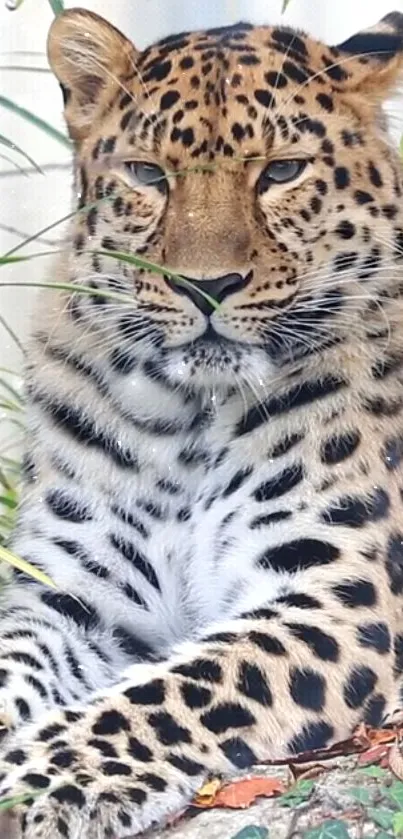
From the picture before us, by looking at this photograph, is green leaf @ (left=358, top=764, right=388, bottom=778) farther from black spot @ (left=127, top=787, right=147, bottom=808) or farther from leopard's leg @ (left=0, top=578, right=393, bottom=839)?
black spot @ (left=127, top=787, right=147, bottom=808)

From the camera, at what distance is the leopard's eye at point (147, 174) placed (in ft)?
10.9

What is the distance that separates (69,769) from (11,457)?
1.68 meters

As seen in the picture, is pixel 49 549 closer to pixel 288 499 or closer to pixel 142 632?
pixel 142 632

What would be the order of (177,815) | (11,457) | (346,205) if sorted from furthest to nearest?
(11,457) → (346,205) → (177,815)

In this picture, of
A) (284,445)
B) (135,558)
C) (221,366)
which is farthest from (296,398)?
(135,558)

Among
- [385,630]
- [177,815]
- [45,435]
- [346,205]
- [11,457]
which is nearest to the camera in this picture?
[177,815]

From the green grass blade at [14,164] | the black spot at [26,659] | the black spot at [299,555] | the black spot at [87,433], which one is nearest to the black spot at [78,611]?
the black spot at [26,659]

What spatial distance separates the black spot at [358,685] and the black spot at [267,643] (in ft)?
0.39

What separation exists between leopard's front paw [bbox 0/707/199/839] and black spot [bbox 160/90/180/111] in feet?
3.63

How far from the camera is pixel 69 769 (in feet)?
9.32

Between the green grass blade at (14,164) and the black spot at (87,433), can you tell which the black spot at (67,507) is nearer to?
the black spot at (87,433)

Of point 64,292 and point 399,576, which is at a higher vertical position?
point 64,292

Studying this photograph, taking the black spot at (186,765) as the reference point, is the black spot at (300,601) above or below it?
above

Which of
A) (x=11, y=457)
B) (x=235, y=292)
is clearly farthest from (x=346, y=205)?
(x=11, y=457)
